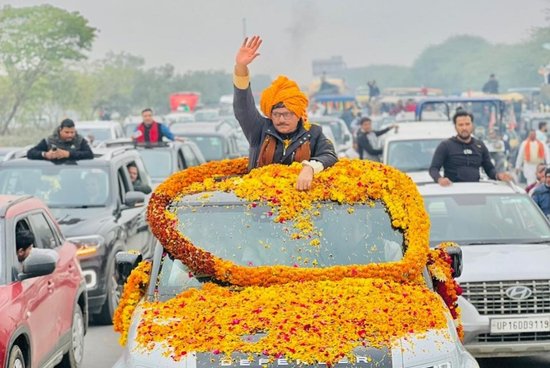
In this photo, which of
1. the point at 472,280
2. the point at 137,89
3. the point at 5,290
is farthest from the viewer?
the point at 137,89

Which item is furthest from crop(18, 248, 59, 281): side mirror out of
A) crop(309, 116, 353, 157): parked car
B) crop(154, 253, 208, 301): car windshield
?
crop(309, 116, 353, 157): parked car

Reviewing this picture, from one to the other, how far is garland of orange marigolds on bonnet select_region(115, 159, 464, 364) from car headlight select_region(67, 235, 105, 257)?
17.4ft

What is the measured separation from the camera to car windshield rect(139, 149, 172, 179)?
2191cm

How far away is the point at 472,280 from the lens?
10.7 meters

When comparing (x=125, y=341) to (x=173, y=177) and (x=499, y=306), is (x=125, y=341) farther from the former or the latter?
(x=499, y=306)

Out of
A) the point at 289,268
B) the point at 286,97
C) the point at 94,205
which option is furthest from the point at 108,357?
the point at 289,268

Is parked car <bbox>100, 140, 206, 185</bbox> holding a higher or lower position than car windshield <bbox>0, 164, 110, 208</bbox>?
lower

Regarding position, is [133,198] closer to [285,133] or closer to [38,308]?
[38,308]

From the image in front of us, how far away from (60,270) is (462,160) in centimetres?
565

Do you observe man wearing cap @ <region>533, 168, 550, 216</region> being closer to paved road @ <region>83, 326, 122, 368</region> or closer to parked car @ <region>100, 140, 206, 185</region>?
paved road @ <region>83, 326, 122, 368</region>

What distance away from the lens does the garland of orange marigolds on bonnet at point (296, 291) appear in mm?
6773

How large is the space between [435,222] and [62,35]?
4848cm

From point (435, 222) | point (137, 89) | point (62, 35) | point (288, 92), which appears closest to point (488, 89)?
point (62, 35)

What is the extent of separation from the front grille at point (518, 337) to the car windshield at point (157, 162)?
11734mm
